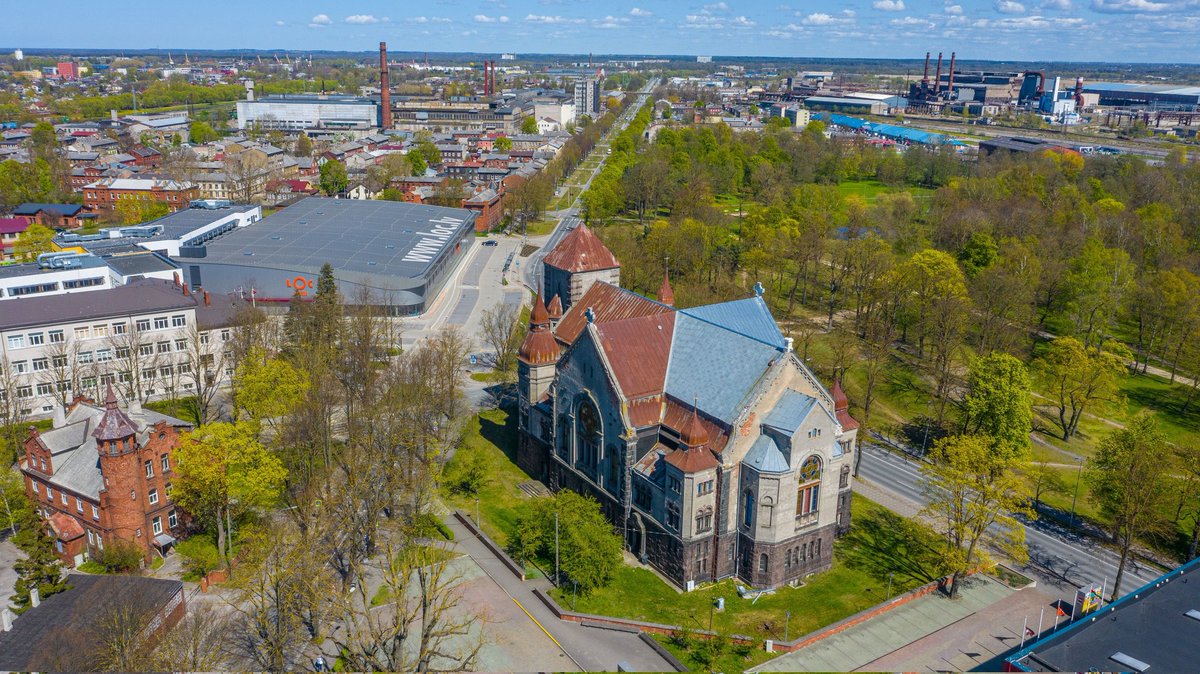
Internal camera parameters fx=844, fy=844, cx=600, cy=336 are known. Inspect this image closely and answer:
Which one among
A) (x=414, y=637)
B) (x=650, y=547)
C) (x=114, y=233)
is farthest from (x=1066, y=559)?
(x=114, y=233)

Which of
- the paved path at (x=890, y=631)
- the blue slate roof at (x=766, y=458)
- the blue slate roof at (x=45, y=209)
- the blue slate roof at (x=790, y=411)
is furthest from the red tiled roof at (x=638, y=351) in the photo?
the blue slate roof at (x=45, y=209)

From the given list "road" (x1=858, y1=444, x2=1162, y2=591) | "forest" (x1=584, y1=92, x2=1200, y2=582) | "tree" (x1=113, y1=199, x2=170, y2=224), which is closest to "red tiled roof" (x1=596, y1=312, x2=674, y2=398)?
"road" (x1=858, y1=444, x2=1162, y2=591)

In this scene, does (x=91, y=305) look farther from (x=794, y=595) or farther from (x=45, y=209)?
(x=45, y=209)

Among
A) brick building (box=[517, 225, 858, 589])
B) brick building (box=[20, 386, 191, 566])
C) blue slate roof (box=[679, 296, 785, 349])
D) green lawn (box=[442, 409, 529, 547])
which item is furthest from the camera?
blue slate roof (box=[679, 296, 785, 349])

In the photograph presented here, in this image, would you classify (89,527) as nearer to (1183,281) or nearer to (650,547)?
(650,547)

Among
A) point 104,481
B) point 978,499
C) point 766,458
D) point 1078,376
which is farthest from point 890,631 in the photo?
point 104,481

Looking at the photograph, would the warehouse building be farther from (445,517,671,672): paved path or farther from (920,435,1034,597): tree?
(920,435,1034,597): tree
